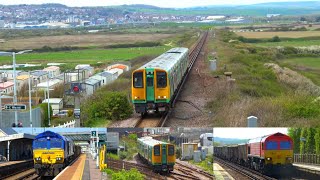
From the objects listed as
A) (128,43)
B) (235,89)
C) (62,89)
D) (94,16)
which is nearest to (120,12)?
(94,16)

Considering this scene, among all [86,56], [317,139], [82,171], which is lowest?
[82,171]

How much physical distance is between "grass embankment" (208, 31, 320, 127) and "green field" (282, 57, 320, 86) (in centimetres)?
35

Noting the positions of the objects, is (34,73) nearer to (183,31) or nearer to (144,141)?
(144,141)

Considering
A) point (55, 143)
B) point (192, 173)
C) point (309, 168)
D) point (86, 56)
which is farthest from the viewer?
point (86, 56)

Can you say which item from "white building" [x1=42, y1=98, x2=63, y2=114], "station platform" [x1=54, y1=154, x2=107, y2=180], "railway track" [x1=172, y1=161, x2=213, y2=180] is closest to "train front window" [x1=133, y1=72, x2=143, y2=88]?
"white building" [x1=42, y1=98, x2=63, y2=114]

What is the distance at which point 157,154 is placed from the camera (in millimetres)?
10992

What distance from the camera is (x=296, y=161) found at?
1005cm

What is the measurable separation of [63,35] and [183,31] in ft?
26.2

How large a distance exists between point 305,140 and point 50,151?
4.80 meters

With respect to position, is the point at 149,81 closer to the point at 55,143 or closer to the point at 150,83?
the point at 150,83

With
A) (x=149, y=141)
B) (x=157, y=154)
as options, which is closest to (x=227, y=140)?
(x=157, y=154)

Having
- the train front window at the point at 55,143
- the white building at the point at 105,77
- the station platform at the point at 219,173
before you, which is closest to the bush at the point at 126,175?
the station platform at the point at 219,173

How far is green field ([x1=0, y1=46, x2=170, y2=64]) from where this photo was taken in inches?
638

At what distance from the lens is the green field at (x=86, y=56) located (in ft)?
53.2
